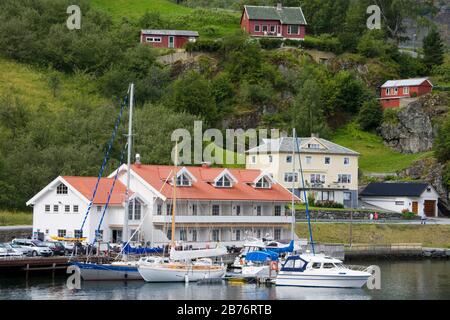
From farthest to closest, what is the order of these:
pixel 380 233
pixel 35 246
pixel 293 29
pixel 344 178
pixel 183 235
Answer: pixel 293 29 → pixel 344 178 → pixel 380 233 → pixel 183 235 → pixel 35 246

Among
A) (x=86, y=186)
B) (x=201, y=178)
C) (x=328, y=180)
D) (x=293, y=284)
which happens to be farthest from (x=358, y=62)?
(x=293, y=284)

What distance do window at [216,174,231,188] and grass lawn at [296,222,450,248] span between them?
30.2 feet

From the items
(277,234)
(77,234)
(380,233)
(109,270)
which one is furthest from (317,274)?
(380,233)

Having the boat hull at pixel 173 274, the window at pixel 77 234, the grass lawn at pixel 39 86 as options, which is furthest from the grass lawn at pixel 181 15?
the boat hull at pixel 173 274

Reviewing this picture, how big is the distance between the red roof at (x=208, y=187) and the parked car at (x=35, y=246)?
451 inches

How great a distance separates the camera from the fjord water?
58.2 m

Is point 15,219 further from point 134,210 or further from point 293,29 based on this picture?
point 293,29

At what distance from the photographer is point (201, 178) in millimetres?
84438

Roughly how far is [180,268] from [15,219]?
24.9 metres

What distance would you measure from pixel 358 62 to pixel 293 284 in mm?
81422

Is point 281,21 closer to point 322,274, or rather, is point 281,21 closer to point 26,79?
point 26,79

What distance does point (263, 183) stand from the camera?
87.8m

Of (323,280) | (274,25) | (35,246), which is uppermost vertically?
(274,25)

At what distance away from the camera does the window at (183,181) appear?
8094cm
